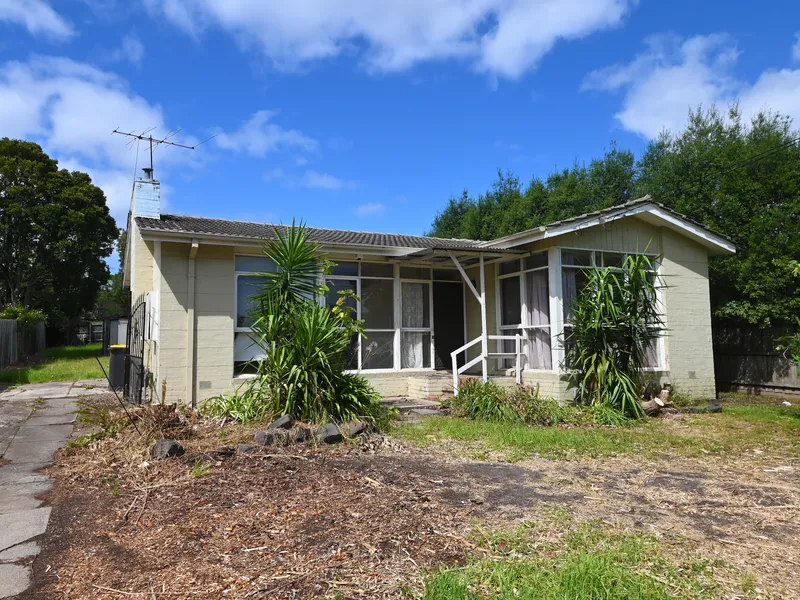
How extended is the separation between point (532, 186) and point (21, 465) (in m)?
24.0

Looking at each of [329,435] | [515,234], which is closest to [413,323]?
[515,234]

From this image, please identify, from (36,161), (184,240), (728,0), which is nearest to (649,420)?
(184,240)

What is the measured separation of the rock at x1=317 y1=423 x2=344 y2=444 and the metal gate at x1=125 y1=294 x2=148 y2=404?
4.40 m

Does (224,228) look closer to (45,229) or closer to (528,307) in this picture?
(528,307)

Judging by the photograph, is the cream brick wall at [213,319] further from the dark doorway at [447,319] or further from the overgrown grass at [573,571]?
the overgrown grass at [573,571]

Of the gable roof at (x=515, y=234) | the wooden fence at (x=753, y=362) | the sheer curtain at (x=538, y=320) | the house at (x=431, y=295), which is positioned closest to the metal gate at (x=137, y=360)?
the house at (x=431, y=295)

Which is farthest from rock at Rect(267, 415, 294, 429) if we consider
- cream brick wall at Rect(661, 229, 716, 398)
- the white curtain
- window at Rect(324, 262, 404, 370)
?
cream brick wall at Rect(661, 229, 716, 398)

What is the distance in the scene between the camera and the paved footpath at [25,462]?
145 inches

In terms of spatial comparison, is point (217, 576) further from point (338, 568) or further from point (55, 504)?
point (55, 504)

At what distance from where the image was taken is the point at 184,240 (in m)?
9.00

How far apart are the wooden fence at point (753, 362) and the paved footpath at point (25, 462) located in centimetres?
1354

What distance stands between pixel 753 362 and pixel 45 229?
29899 mm

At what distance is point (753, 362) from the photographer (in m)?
13.1

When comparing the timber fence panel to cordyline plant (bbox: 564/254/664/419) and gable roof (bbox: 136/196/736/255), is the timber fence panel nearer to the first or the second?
gable roof (bbox: 136/196/736/255)
